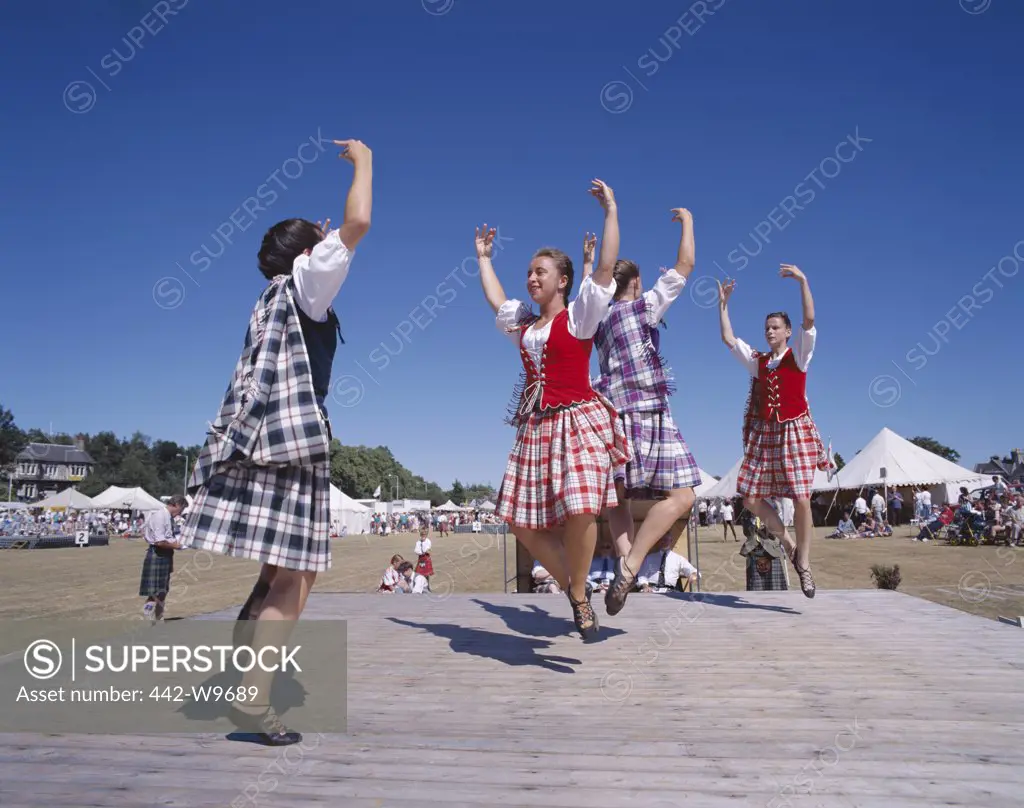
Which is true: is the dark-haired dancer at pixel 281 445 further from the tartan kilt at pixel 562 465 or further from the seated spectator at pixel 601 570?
the seated spectator at pixel 601 570

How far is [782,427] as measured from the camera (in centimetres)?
595

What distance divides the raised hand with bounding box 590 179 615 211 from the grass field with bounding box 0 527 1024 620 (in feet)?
23.3

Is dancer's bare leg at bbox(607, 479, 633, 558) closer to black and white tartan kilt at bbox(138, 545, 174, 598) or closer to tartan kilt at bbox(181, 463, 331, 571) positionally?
tartan kilt at bbox(181, 463, 331, 571)

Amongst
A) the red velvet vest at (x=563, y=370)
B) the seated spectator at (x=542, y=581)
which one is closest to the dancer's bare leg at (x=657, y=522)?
the red velvet vest at (x=563, y=370)

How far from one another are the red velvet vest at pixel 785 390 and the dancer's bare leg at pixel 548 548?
267 centimetres

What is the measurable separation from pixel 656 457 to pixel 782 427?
1.61 metres

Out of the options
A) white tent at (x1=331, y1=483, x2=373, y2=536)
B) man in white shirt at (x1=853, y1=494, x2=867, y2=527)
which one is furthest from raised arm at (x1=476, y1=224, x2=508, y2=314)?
white tent at (x1=331, y1=483, x2=373, y2=536)

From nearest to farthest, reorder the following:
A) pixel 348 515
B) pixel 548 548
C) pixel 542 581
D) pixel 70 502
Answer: pixel 548 548 < pixel 542 581 < pixel 70 502 < pixel 348 515

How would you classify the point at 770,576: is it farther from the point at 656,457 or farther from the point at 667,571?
the point at 656,457

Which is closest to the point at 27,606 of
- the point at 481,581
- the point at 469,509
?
the point at 481,581

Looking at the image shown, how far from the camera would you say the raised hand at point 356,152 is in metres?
2.80

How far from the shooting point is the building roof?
10925 cm

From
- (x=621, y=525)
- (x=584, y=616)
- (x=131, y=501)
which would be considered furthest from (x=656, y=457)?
(x=131, y=501)

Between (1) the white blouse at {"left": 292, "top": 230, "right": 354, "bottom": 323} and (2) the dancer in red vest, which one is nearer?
(1) the white blouse at {"left": 292, "top": 230, "right": 354, "bottom": 323}
